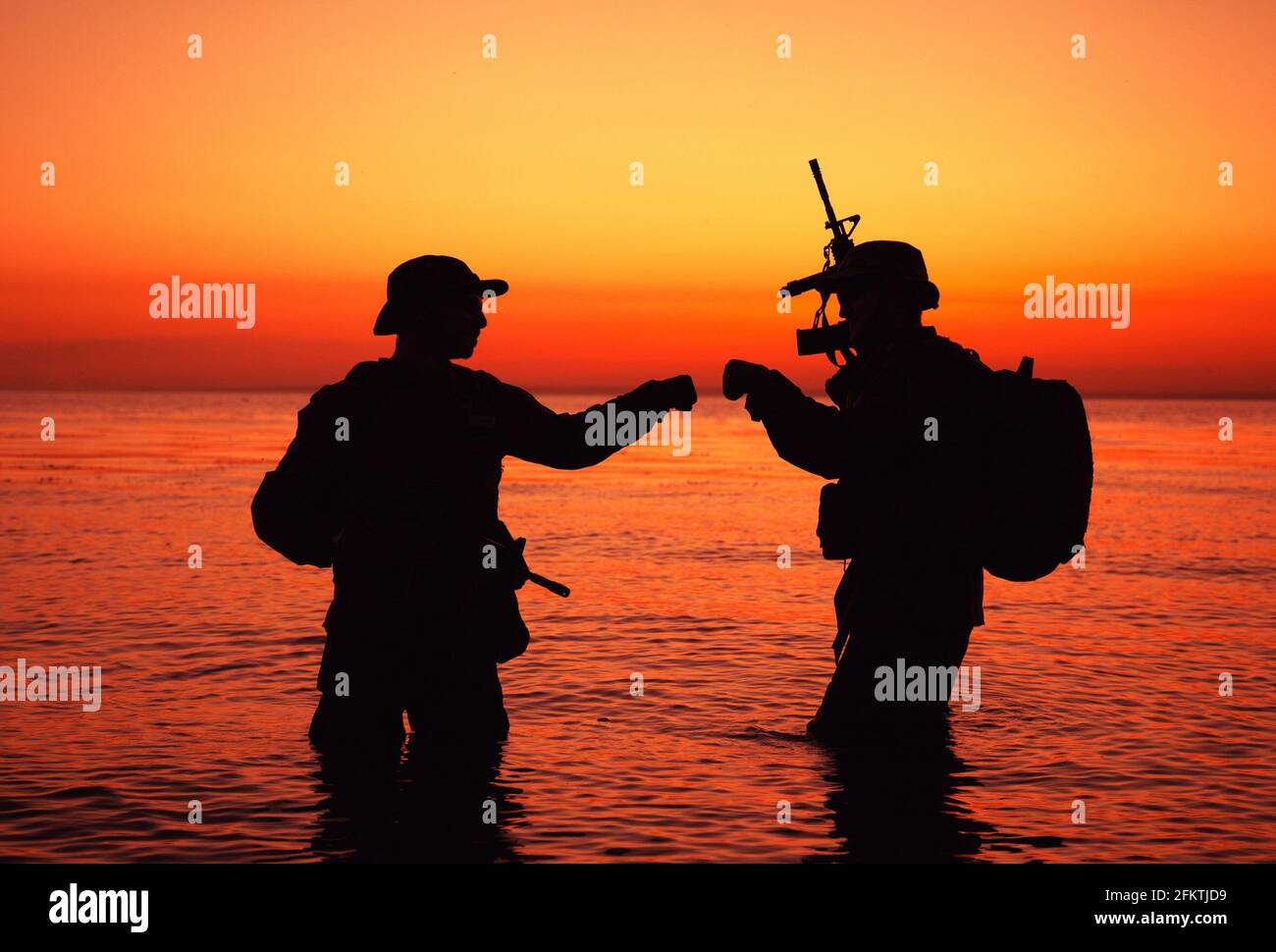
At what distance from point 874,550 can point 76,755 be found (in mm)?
4647

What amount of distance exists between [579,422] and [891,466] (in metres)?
1.50

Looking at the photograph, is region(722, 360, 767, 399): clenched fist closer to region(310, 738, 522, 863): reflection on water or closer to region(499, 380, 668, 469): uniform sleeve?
region(499, 380, 668, 469): uniform sleeve

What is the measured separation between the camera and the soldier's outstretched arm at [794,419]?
5.98 meters

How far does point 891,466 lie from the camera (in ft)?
20.3

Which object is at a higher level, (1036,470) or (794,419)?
(794,419)

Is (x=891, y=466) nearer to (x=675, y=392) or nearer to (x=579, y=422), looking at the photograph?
(x=675, y=392)

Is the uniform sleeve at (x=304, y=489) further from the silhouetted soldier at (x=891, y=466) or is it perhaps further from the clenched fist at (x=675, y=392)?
the silhouetted soldier at (x=891, y=466)

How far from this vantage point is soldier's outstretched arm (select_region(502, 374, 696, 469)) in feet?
20.2

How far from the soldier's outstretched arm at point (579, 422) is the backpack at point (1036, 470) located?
1.47m

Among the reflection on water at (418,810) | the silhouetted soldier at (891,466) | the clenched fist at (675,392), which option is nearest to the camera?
the reflection on water at (418,810)

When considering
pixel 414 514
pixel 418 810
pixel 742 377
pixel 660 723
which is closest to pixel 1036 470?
pixel 742 377

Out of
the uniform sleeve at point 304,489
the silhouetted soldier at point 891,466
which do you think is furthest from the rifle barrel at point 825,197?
the uniform sleeve at point 304,489

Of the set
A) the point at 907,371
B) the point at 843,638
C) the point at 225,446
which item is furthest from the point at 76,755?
the point at 225,446

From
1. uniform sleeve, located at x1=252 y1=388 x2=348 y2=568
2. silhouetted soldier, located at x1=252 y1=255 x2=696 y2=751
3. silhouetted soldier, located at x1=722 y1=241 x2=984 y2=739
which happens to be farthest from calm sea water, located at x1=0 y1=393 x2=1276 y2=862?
uniform sleeve, located at x1=252 y1=388 x2=348 y2=568
